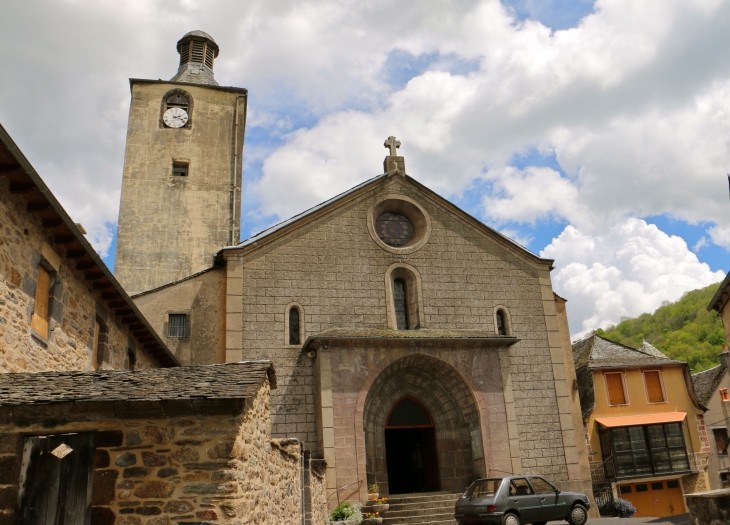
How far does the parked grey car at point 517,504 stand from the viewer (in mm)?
12945

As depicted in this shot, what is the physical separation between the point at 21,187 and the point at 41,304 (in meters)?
1.95

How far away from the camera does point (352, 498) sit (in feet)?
51.2

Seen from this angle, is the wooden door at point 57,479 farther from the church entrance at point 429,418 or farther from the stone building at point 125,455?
the church entrance at point 429,418

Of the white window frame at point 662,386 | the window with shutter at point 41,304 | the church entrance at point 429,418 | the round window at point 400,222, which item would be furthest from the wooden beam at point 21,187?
the white window frame at point 662,386

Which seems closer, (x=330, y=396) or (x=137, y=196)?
(x=330, y=396)

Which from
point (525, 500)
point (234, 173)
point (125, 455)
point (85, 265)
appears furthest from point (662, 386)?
point (125, 455)

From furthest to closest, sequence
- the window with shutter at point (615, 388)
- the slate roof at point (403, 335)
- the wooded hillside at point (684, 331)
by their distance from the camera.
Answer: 1. the wooded hillside at point (684, 331)
2. the window with shutter at point (615, 388)
3. the slate roof at point (403, 335)

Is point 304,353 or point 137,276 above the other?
point 137,276

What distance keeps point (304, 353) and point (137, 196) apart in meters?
11.7

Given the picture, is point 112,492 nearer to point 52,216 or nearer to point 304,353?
point 52,216

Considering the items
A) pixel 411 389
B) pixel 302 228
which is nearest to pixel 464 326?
pixel 411 389

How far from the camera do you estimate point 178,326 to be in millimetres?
17766

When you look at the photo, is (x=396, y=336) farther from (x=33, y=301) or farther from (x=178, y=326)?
(x=33, y=301)

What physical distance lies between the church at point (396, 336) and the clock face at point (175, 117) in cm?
996
